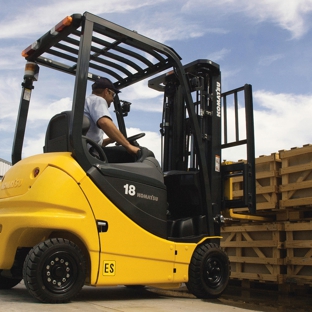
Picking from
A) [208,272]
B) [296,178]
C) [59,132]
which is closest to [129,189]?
[59,132]

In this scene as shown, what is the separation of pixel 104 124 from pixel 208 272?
6.20 ft

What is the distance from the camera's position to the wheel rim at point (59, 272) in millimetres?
3939

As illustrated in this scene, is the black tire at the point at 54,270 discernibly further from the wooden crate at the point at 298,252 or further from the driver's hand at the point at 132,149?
the wooden crate at the point at 298,252

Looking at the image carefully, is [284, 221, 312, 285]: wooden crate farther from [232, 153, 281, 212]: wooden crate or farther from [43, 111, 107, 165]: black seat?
[43, 111, 107, 165]: black seat

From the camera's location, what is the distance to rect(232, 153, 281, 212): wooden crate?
7172 mm

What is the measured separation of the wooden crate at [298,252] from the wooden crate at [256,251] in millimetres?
122

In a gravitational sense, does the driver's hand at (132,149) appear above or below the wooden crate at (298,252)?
above

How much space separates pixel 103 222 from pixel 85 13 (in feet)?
6.35

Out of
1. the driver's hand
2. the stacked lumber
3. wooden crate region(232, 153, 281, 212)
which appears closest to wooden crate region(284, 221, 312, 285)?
the stacked lumber

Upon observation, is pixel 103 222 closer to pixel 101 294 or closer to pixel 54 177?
pixel 54 177

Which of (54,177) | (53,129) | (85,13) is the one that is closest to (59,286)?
(54,177)

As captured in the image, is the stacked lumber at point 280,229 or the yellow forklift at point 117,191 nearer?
the yellow forklift at point 117,191

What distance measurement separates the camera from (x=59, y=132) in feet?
15.3

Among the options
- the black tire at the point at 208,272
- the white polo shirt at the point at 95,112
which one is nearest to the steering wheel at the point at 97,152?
the white polo shirt at the point at 95,112
